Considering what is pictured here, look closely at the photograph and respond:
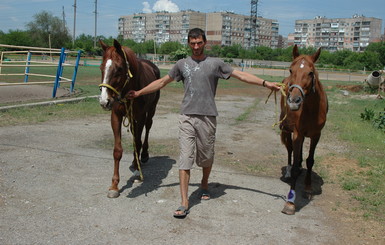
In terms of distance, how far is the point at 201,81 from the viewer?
165 inches

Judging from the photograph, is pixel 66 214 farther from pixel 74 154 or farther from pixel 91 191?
pixel 74 154

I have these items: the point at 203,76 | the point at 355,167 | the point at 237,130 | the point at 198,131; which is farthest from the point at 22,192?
the point at 237,130

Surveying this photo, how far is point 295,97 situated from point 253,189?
1.77 m

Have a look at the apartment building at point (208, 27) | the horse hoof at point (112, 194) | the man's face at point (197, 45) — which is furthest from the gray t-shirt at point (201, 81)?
the apartment building at point (208, 27)

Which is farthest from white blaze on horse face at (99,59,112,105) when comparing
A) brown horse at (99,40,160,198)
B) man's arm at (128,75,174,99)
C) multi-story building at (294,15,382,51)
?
multi-story building at (294,15,382,51)

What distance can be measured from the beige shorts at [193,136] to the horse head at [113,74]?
2.87 feet

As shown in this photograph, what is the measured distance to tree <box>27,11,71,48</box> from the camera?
8056 centimetres

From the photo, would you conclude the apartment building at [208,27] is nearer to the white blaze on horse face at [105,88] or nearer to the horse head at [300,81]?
the horse head at [300,81]

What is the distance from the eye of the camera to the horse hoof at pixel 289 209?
4334mm

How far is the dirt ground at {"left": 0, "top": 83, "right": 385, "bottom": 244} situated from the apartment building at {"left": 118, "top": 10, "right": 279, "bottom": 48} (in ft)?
378

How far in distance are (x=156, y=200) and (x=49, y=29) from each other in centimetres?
8776

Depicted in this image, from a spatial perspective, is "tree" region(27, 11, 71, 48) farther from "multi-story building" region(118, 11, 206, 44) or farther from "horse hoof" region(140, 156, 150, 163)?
"horse hoof" region(140, 156, 150, 163)

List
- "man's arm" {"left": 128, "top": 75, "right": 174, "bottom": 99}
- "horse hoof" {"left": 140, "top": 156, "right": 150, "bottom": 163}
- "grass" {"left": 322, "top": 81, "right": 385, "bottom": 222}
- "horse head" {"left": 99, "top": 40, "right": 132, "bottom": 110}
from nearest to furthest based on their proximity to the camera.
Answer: "horse head" {"left": 99, "top": 40, "right": 132, "bottom": 110}, "man's arm" {"left": 128, "top": 75, "right": 174, "bottom": 99}, "grass" {"left": 322, "top": 81, "right": 385, "bottom": 222}, "horse hoof" {"left": 140, "top": 156, "right": 150, "bottom": 163}

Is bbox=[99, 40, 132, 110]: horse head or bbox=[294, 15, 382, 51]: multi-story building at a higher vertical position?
bbox=[294, 15, 382, 51]: multi-story building
